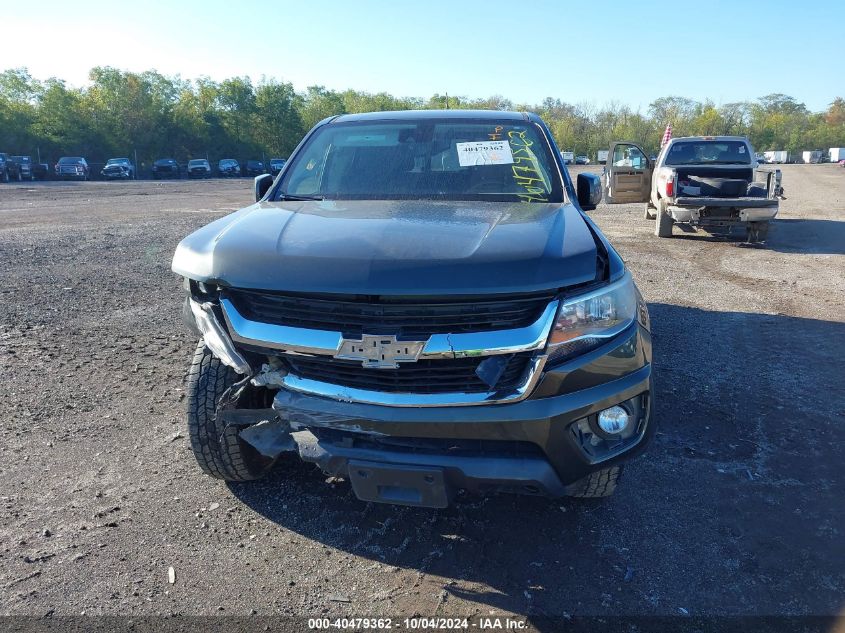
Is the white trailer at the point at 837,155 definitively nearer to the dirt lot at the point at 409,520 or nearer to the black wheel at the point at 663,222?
the black wheel at the point at 663,222

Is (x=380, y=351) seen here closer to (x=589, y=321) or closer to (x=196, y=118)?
(x=589, y=321)

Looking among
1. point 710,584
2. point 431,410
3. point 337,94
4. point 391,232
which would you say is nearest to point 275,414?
point 431,410

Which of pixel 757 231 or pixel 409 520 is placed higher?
pixel 757 231

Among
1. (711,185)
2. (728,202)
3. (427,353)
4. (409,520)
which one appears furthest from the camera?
(711,185)

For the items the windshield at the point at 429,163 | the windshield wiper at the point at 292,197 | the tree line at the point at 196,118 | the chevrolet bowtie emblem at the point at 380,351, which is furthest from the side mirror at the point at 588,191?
the tree line at the point at 196,118

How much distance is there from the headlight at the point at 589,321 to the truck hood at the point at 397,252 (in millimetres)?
97

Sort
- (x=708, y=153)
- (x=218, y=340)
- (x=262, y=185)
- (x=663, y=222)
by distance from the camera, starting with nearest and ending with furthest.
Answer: (x=218, y=340) → (x=262, y=185) → (x=663, y=222) → (x=708, y=153)

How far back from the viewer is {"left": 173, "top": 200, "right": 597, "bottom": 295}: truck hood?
2.28 meters

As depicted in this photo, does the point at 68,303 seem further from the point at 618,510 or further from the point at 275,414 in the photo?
the point at 618,510

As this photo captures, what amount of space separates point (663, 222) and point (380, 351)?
10557 mm

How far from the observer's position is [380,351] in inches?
91.3

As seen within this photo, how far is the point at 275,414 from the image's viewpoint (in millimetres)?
2537

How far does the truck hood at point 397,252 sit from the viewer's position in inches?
89.8

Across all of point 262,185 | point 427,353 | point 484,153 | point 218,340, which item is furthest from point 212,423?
point 484,153
